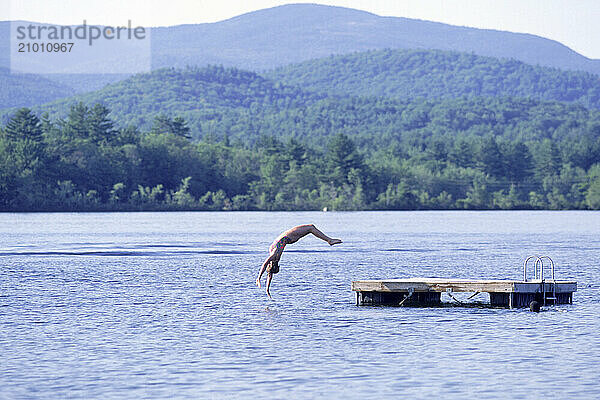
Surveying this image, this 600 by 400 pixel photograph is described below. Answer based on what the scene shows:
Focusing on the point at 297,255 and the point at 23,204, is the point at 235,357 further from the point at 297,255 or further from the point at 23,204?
the point at 23,204

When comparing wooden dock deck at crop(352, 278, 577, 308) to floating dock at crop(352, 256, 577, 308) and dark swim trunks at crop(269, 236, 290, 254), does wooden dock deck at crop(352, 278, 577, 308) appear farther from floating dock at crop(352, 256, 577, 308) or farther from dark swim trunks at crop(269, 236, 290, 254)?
dark swim trunks at crop(269, 236, 290, 254)

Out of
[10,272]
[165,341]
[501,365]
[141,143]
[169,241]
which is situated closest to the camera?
[501,365]

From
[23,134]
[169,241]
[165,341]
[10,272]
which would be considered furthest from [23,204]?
[165,341]

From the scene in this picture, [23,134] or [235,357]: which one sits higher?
[23,134]

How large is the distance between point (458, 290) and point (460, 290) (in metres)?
0.07

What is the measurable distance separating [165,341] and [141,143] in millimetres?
165438

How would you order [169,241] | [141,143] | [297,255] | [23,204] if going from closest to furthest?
[297,255] → [169,241] → [23,204] → [141,143]

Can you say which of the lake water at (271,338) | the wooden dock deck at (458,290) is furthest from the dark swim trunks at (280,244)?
the wooden dock deck at (458,290)

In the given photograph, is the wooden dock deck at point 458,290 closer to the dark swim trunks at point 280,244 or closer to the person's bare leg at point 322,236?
the person's bare leg at point 322,236

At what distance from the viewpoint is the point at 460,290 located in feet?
115

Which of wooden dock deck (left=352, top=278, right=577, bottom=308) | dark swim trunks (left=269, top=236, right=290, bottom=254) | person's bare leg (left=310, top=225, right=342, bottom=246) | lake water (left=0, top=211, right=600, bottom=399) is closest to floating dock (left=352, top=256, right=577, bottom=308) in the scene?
wooden dock deck (left=352, top=278, right=577, bottom=308)

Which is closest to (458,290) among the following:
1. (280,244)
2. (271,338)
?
(280,244)

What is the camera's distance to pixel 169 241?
83.6 meters

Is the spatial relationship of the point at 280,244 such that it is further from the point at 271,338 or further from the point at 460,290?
the point at 271,338
